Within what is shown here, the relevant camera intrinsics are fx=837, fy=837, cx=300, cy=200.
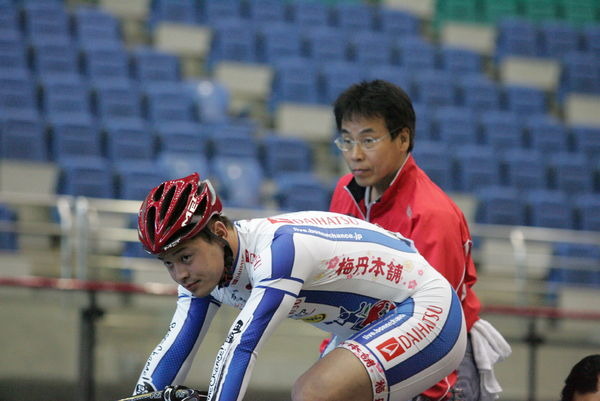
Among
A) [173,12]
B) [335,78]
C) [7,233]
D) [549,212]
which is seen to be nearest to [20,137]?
[7,233]

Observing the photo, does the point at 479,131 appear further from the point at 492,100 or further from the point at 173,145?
the point at 173,145

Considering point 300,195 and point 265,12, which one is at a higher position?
point 265,12

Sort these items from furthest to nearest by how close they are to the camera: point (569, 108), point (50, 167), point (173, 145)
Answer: point (569, 108)
point (173, 145)
point (50, 167)

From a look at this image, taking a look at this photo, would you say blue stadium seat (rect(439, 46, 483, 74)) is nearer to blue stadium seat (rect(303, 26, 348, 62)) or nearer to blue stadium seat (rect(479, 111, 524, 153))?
blue stadium seat (rect(479, 111, 524, 153))

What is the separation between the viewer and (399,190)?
128 inches

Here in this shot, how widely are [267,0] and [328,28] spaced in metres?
1.06

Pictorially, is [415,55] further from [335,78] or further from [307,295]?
[307,295]

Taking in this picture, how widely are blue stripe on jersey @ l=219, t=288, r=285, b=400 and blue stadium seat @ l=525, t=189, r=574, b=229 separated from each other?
8046 millimetres

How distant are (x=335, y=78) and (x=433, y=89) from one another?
154cm

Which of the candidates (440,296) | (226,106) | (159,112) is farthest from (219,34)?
(440,296)

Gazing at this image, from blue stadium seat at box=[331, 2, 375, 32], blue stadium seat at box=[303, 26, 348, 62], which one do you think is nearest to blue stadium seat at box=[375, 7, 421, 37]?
blue stadium seat at box=[331, 2, 375, 32]

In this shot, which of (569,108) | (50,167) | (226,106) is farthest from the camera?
(569,108)

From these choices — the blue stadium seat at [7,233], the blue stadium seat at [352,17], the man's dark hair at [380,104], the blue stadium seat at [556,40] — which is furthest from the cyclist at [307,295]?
the blue stadium seat at [556,40]

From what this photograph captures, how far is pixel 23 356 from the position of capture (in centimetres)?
466
